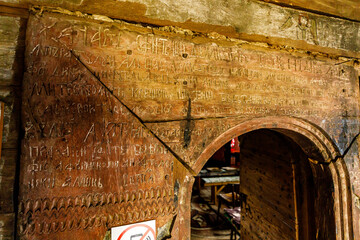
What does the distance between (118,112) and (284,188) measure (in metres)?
2.34

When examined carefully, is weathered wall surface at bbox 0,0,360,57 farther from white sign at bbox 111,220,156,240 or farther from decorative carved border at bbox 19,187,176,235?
white sign at bbox 111,220,156,240

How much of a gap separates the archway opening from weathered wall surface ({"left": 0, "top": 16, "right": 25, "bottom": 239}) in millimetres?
2163

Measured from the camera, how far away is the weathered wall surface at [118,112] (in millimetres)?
1225

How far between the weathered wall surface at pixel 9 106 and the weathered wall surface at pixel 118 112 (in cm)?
9

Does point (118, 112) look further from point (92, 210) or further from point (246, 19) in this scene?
point (246, 19)

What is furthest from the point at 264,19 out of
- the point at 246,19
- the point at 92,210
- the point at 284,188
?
the point at 92,210

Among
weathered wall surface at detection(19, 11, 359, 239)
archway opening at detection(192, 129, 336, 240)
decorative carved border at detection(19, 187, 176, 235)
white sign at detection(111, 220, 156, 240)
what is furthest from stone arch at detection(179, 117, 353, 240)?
white sign at detection(111, 220, 156, 240)

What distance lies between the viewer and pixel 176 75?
A: 4.99 feet

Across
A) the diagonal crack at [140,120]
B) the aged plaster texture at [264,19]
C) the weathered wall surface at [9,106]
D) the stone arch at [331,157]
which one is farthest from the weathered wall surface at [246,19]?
the stone arch at [331,157]

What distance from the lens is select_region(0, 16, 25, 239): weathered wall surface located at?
3.84 ft

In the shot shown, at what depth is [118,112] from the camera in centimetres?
137

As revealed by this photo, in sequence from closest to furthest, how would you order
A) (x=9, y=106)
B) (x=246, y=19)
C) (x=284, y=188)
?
(x=9, y=106) < (x=246, y=19) < (x=284, y=188)

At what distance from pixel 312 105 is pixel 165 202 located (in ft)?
5.46

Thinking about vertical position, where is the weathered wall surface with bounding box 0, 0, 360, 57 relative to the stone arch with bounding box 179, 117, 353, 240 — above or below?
above
